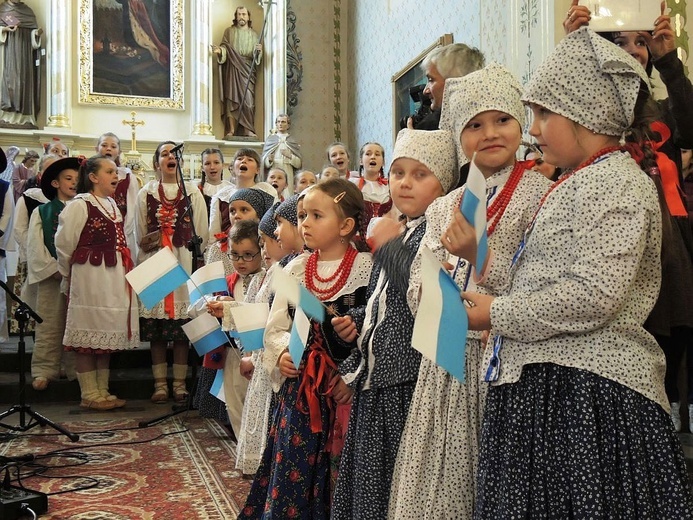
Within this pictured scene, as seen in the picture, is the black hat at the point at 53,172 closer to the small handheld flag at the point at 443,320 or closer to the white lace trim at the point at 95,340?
the white lace trim at the point at 95,340

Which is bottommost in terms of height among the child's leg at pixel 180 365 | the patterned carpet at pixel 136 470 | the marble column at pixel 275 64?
the patterned carpet at pixel 136 470

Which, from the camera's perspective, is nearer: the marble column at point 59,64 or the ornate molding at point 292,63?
the marble column at point 59,64

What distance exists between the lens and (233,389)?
423cm

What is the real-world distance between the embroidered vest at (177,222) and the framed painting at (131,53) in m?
5.19

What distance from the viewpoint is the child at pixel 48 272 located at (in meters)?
5.82

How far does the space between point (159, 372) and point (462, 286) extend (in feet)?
14.0

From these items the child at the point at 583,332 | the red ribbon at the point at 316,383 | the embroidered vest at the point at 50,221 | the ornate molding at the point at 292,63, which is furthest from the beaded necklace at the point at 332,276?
the ornate molding at the point at 292,63

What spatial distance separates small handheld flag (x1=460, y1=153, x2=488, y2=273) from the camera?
1485mm

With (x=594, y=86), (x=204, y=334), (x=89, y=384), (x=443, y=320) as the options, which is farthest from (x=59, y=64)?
(x=443, y=320)

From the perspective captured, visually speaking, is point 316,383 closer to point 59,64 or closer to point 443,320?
point 443,320

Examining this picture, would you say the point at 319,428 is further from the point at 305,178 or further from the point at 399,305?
the point at 305,178

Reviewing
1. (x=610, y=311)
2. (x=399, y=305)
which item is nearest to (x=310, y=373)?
(x=399, y=305)

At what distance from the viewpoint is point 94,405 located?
5.52 m

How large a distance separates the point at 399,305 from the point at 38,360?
4.48m
